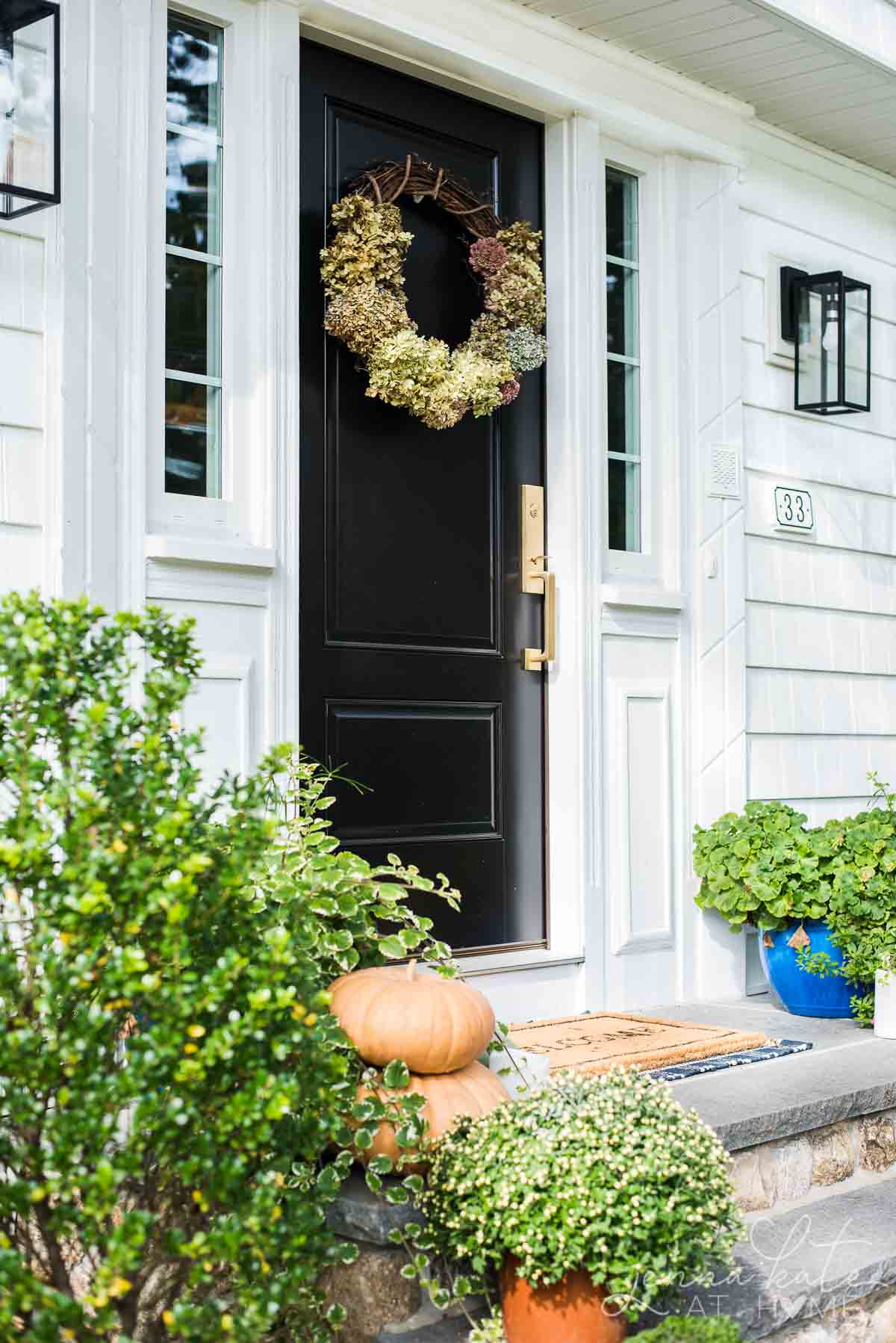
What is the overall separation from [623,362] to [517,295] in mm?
539

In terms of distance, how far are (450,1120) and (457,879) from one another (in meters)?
1.27

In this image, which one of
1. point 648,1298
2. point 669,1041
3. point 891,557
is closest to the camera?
point 648,1298

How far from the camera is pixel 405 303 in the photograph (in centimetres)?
354

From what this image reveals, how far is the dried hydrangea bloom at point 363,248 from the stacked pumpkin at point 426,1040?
1.66 m

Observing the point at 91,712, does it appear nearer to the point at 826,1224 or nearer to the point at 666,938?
the point at 826,1224

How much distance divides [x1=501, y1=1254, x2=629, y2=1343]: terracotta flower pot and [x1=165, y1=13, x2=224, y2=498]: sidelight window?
5.77 ft

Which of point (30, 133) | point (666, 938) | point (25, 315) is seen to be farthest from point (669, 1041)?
point (30, 133)

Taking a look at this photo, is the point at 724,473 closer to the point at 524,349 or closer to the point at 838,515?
the point at 838,515

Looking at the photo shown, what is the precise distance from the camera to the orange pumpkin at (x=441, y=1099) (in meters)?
2.43

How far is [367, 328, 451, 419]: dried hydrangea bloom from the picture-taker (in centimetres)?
342

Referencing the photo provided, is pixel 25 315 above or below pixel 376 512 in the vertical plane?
above

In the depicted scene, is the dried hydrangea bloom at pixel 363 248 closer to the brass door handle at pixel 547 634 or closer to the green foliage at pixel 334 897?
the brass door handle at pixel 547 634

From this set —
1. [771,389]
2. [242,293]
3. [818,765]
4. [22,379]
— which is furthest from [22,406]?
[818,765]

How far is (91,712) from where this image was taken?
1867mm
